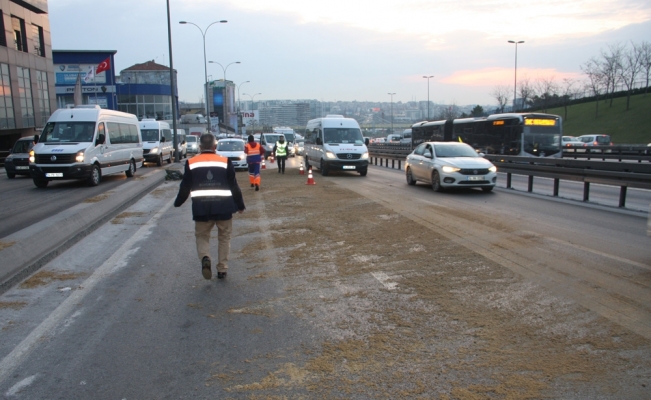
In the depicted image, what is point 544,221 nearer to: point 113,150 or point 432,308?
point 432,308

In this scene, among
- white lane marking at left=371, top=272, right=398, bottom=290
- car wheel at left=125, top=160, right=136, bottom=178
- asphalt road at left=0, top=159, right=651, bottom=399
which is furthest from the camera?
car wheel at left=125, top=160, right=136, bottom=178

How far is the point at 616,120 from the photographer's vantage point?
60562mm

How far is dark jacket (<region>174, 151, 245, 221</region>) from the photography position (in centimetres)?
649

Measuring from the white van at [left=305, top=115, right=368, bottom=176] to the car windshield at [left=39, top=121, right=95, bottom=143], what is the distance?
9.42 m

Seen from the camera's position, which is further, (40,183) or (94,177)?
(94,177)

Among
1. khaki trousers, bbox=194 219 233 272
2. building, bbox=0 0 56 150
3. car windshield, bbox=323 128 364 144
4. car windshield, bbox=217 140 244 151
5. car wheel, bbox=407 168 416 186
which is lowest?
car wheel, bbox=407 168 416 186

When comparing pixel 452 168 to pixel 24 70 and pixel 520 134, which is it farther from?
pixel 24 70

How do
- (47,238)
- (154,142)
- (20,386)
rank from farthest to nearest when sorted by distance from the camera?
(154,142), (47,238), (20,386)

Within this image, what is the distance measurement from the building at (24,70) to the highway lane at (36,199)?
67.9ft

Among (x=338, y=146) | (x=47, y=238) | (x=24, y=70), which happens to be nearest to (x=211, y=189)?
(x=47, y=238)

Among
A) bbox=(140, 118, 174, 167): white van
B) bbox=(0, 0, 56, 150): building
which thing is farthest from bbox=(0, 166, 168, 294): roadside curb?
bbox=(0, 0, 56, 150): building

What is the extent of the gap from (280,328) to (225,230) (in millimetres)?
2162

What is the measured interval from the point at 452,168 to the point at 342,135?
892 cm

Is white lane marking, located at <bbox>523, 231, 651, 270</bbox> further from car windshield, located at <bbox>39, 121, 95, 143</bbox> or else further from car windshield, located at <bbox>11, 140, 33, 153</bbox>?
car windshield, located at <bbox>11, 140, 33, 153</bbox>
